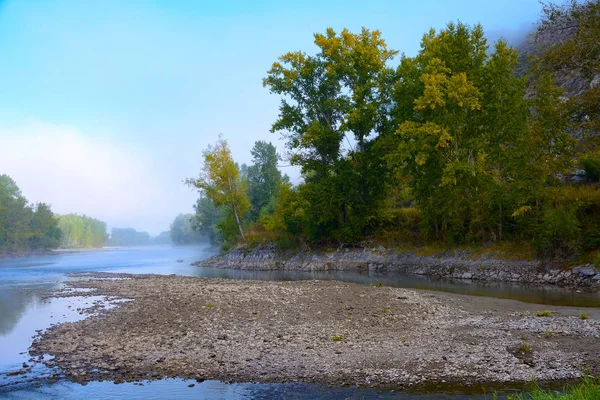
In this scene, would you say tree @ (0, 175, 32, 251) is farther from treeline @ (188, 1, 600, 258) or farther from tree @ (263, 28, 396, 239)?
tree @ (263, 28, 396, 239)

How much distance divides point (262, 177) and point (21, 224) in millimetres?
78975

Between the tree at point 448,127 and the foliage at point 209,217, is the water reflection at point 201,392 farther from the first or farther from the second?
the foliage at point 209,217

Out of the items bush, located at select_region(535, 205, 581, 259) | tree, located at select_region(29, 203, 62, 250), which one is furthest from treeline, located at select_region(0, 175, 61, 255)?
bush, located at select_region(535, 205, 581, 259)

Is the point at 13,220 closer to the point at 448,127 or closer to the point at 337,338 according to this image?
the point at 448,127

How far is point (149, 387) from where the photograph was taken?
11.3 metres

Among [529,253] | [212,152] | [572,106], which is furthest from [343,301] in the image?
[212,152]

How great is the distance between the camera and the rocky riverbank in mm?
29342

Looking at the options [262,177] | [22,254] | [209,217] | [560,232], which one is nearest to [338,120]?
[560,232]

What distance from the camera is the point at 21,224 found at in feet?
410

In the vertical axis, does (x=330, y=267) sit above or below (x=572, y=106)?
below

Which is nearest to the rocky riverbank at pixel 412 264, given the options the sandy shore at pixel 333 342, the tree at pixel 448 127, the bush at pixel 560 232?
the bush at pixel 560 232

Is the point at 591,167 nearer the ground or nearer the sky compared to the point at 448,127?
nearer the ground

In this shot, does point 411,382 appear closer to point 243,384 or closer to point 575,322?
point 243,384

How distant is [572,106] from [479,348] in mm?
8019
